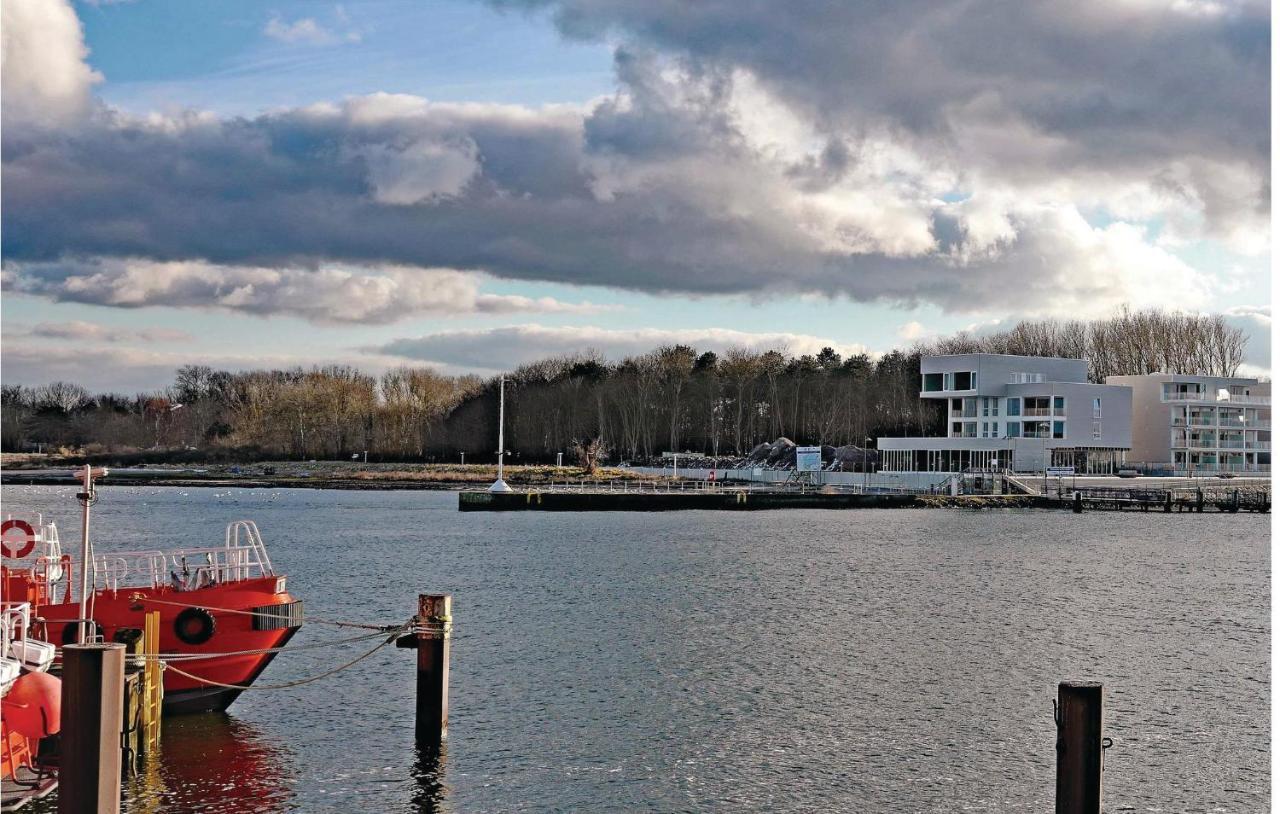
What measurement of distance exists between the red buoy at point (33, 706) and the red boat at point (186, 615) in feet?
11.5

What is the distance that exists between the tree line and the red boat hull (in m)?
133

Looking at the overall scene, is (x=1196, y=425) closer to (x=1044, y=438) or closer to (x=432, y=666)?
(x=1044, y=438)

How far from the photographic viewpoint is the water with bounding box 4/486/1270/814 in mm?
21125

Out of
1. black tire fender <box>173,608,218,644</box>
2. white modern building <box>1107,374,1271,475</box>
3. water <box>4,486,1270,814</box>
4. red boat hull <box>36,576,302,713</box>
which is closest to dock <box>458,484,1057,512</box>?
white modern building <box>1107,374,1271,475</box>

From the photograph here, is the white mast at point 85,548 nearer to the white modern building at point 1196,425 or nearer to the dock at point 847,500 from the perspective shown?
the dock at point 847,500

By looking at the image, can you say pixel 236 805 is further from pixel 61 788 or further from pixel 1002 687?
pixel 1002 687

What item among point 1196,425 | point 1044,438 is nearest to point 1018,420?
point 1044,438

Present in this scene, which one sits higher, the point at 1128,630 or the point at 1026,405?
the point at 1026,405

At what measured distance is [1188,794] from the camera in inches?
837

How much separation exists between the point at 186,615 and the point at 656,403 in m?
151

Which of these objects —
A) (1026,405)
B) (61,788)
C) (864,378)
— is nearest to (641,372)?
(864,378)

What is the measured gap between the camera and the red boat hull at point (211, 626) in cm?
2302

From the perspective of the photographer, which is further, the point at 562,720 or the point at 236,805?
the point at 562,720

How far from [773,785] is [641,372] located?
160 m
